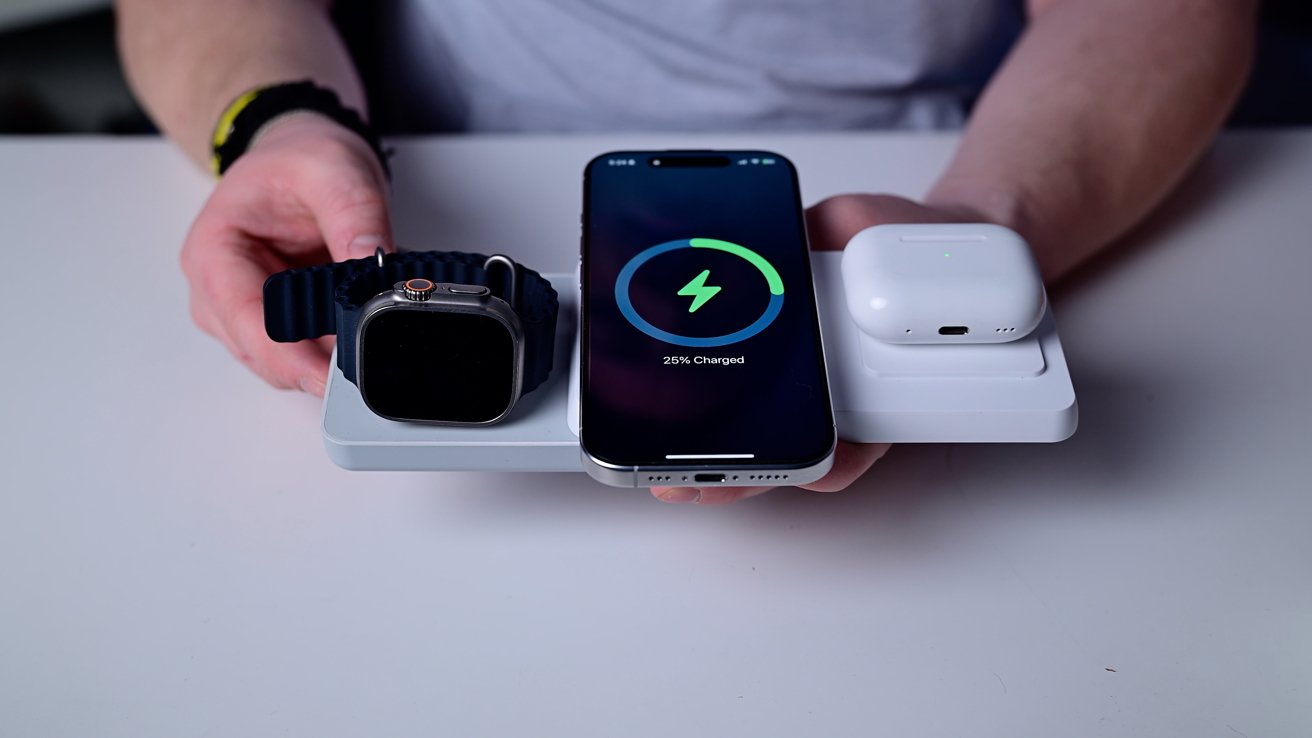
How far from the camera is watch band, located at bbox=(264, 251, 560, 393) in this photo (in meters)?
0.46

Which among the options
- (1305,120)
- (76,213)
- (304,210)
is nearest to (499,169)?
(304,210)

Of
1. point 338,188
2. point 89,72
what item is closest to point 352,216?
point 338,188

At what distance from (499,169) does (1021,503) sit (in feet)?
1.37

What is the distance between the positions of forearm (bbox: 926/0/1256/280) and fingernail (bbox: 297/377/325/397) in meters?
0.38

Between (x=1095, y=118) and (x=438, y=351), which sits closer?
(x=438, y=351)

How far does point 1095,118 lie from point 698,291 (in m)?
0.36

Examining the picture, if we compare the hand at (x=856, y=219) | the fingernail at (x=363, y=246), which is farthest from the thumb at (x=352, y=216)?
the hand at (x=856, y=219)

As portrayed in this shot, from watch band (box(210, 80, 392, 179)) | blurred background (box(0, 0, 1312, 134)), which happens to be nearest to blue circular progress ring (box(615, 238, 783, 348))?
watch band (box(210, 80, 392, 179))

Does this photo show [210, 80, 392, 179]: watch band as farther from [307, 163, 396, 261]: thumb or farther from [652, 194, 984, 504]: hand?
[652, 194, 984, 504]: hand

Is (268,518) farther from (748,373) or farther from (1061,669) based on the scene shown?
(1061,669)

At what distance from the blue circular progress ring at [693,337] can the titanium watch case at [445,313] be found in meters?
0.07

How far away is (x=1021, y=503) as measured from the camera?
530 millimetres

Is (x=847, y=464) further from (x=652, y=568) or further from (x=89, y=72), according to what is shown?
(x=89, y=72)

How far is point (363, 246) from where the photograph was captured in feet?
1.73
